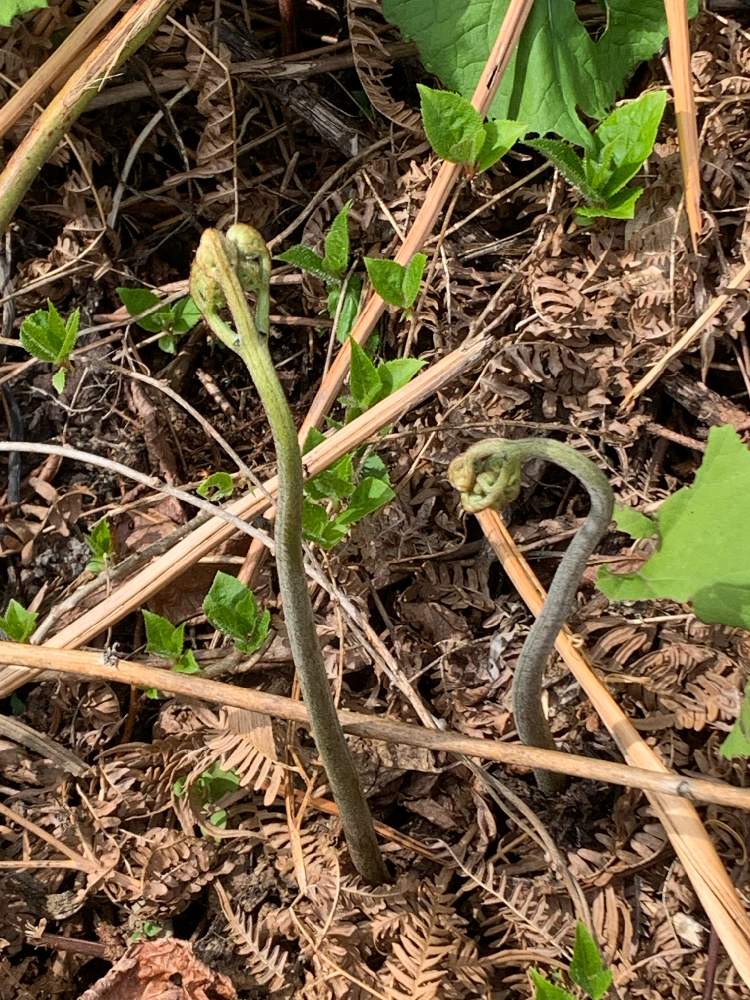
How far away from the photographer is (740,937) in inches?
49.7

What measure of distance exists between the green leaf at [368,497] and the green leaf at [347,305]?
381 mm

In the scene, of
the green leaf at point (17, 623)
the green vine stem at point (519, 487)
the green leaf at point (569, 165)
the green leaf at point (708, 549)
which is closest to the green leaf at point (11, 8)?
the green leaf at point (569, 165)

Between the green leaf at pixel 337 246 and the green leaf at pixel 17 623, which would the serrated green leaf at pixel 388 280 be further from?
the green leaf at pixel 17 623

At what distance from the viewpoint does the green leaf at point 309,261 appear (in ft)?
5.80

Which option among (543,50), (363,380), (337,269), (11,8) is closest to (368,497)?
(363,380)

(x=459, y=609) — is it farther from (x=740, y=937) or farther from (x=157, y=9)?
(x=157, y=9)

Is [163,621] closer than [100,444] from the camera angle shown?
Yes

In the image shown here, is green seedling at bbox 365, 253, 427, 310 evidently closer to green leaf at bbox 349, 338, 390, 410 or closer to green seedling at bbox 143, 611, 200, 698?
green leaf at bbox 349, 338, 390, 410

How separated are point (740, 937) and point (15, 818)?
1.18 metres

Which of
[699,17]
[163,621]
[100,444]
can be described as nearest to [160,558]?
[163,621]

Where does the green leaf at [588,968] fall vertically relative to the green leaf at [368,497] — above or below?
below

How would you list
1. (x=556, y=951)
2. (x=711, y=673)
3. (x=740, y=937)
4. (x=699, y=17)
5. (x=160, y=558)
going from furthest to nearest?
(x=699, y=17), (x=160, y=558), (x=711, y=673), (x=556, y=951), (x=740, y=937)

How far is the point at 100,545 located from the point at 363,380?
59cm

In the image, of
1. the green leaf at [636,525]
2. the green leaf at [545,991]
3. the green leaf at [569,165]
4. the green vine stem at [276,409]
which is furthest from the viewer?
the green leaf at [569,165]
